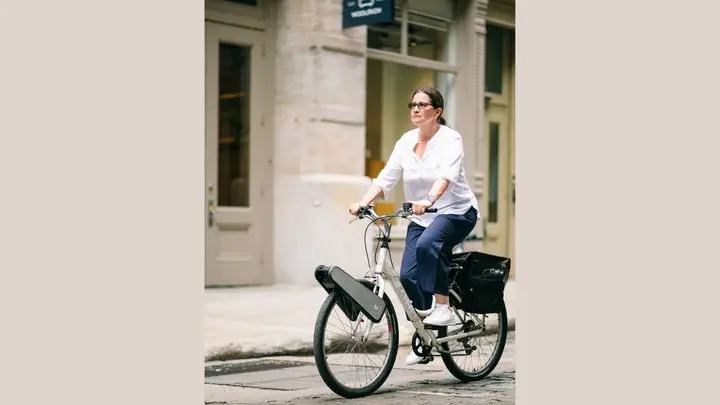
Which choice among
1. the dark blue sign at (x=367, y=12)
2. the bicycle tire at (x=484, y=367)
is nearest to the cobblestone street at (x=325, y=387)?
the bicycle tire at (x=484, y=367)

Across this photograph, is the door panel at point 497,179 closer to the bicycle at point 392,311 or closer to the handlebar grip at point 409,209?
the bicycle at point 392,311

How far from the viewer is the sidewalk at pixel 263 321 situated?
27.5 feet

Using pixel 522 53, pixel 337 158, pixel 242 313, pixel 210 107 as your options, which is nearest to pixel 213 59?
pixel 210 107

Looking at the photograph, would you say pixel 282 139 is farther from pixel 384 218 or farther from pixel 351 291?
pixel 351 291

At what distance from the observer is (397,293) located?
6.70 meters

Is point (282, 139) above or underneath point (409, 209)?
above

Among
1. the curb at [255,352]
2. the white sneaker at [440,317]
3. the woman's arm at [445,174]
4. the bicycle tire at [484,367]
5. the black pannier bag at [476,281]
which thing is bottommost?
the curb at [255,352]

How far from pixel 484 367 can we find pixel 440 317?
694 mm

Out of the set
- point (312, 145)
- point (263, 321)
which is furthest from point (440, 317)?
point (312, 145)

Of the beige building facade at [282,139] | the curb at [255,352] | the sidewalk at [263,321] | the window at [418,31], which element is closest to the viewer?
the curb at [255,352]

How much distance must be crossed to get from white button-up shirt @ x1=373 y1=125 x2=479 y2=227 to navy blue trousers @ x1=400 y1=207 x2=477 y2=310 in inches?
2.9

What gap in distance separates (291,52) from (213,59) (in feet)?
3.21

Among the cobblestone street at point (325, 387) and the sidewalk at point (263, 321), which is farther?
the sidewalk at point (263, 321)

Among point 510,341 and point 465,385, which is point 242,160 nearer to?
point 510,341
